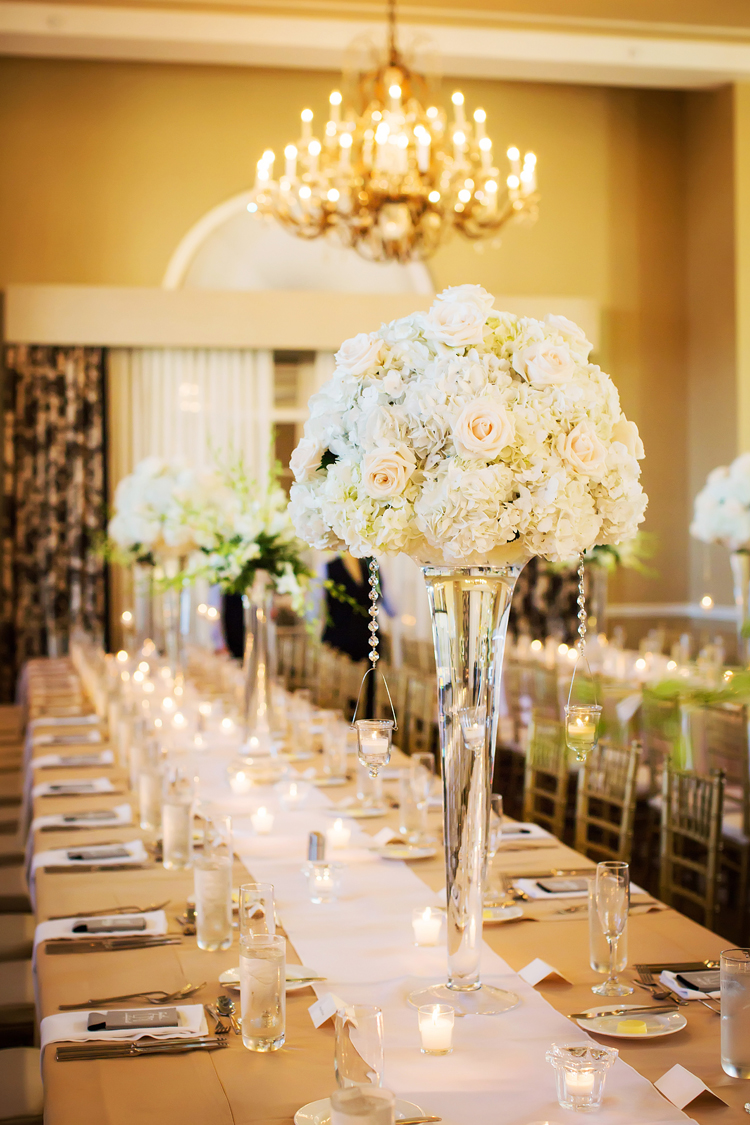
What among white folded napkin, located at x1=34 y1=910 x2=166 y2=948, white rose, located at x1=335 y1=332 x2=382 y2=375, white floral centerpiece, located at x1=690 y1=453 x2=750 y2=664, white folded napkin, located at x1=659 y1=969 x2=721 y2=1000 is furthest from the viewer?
white floral centerpiece, located at x1=690 y1=453 x2=750 y2=664

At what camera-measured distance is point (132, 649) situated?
6.61 m

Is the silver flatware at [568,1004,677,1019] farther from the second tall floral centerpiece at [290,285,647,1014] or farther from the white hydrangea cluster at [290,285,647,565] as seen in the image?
the white hydrangea cluster at [290,285,647,565]

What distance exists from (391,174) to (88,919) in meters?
5.03

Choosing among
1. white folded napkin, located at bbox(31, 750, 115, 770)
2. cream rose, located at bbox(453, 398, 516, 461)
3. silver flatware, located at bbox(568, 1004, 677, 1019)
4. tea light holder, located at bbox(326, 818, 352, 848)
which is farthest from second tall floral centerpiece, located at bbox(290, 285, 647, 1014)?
white folded napkin, located at bbox(31, 750, 115, 770)

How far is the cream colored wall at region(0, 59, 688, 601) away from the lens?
32.2 feet

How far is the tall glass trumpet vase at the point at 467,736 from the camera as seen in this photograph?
1856 mm

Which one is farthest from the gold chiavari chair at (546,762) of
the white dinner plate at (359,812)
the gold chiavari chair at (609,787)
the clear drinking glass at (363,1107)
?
the clear drinking glass at (363,1107)

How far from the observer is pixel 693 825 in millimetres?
3229

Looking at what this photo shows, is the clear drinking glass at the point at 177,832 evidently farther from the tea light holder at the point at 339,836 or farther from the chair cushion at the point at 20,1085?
the chair cushion at the point at 20,1085

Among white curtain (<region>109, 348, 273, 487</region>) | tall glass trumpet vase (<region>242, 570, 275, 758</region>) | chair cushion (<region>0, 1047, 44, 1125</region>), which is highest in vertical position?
white curtain (<region>109, 348, 273, 487</region>)

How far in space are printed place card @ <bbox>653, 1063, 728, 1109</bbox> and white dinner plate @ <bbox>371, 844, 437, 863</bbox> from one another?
117cm

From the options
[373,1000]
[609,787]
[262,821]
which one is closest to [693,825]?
[609,787]

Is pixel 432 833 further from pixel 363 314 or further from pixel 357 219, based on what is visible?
pixel 363 314

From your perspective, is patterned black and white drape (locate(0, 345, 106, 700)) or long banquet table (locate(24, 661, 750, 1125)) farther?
patterned black and white drape (locate(0, 345, 106, 700))
